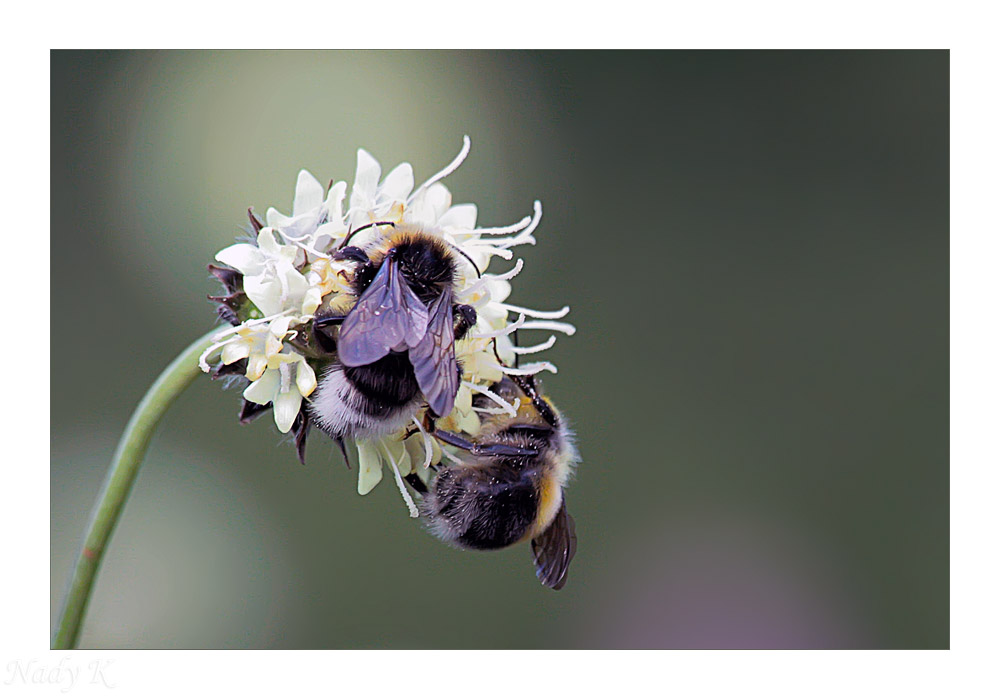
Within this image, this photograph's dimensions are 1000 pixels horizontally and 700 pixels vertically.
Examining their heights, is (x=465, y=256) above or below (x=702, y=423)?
above

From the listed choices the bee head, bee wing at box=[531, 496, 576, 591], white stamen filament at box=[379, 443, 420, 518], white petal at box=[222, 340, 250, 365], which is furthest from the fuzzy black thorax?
bee wing at box=[531, 496, 576, 591]

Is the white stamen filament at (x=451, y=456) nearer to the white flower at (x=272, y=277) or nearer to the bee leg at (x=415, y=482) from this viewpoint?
the bee leg at (x=415, y=482)

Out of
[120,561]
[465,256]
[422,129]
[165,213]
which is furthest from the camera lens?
[422,129]

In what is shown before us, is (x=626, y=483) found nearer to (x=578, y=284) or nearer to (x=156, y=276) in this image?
(x=578, y=284)

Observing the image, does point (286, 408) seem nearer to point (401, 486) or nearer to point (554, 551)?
point (401, 486)

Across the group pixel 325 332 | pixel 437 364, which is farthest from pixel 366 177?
pixel 437 364

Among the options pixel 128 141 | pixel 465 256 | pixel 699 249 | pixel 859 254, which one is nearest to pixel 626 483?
pixel 699 249

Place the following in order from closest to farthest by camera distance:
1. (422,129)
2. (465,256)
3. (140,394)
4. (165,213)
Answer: (465,256)
(140,394)
(165,213)
(422,129)
